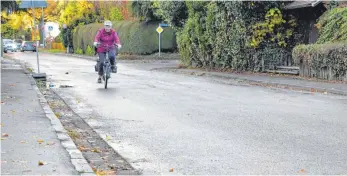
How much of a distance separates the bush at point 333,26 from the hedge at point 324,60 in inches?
35.8

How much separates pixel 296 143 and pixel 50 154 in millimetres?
3147

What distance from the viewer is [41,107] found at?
10.9 m

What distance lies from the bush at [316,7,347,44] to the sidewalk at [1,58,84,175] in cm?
1231

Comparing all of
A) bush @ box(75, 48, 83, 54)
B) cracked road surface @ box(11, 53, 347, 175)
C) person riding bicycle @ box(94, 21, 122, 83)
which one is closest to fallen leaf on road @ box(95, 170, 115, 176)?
cracked road surface @ box(11, 53, 347, 175)

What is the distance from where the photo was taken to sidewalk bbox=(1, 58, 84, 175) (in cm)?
584

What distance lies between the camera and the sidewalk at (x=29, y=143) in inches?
230

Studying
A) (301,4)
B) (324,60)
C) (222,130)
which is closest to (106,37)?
(324,60)

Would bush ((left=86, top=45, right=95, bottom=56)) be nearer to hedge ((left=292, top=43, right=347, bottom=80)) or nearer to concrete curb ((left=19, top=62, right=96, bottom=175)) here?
hedge ((left=292, top=43, right=347, bottom=80))

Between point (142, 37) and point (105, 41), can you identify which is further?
point (142, 37)

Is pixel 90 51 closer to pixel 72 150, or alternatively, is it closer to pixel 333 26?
pixel 333 26

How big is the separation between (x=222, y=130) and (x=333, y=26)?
1337 cm

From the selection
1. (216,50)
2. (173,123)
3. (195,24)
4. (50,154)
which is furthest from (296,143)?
(195,24)

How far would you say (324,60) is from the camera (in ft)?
64.3

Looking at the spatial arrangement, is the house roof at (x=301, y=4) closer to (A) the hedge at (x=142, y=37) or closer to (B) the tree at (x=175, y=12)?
(B) the tree at (x=175, y=12)
